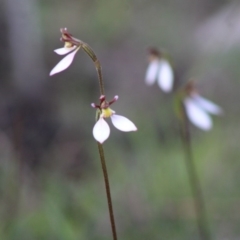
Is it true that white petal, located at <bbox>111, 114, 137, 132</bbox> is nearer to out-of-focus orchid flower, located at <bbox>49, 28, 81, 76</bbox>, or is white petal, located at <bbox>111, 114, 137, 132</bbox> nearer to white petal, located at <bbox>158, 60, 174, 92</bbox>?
out-of-focus orchid flower, located at <bbox>49, 28, 81, 76</bbox>

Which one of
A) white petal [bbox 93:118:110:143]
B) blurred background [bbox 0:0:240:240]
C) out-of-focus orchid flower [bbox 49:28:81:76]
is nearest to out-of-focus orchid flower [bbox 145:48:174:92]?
blurred background [bbox 0:0:240:240]

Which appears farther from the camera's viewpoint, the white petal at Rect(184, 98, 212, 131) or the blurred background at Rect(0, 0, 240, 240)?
the blurred background at Rect(0, 0, 240, 240)

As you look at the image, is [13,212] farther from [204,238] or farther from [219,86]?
[219,86]

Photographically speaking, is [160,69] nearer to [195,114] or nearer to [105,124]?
[195,114]

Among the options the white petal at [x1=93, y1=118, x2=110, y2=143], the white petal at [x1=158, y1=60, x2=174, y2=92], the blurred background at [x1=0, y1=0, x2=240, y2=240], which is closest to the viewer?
the white petal at [x1=93, y1=118, x2=110, y2=143]

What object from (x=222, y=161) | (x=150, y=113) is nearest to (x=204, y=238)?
(x=222, y=161)

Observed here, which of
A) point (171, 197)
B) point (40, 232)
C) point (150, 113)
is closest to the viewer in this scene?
point (40, 232)

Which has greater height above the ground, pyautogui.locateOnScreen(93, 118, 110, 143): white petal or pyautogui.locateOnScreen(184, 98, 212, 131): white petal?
pyautogui.locateOnScreen(93, 118, 110, 143): white petal

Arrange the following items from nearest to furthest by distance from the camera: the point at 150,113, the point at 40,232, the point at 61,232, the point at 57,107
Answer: the point at 61,232 < the point at 40,232 < the point at 150,113 < the point at 57,107

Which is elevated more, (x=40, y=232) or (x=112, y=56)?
(x=112, y=56)
